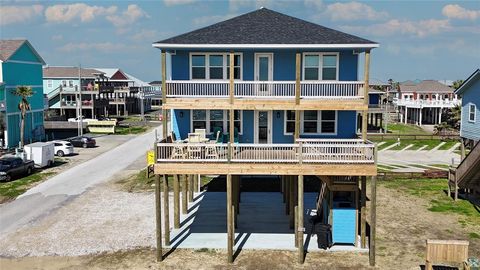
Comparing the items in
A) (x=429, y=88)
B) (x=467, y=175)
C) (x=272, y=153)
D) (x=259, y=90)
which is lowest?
(x=467, y=175)

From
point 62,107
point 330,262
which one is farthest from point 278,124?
point 62,107

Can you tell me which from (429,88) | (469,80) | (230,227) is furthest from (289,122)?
(429,88)

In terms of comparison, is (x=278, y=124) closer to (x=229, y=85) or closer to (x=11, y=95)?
(x=229, y=85)

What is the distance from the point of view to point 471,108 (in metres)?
29.6

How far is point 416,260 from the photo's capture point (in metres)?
17.7

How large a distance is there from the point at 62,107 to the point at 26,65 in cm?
2100

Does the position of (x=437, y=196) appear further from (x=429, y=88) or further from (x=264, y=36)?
(x=429, y=88)

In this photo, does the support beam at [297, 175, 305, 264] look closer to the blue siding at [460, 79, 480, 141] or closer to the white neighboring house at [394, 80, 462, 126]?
the blue siding at [460, 79, 480, 141]

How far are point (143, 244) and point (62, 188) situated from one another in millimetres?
12951

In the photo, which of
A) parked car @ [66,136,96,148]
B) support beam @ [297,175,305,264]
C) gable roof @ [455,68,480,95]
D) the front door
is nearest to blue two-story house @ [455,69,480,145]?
gable roof @ [455,68,480,95]

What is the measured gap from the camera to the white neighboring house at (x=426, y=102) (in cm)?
7069

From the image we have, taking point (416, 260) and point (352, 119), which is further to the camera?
point (352, 119)

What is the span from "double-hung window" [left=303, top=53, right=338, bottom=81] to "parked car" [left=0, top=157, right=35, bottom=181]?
23.0m

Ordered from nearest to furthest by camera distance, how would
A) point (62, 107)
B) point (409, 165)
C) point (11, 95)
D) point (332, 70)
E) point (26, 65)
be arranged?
point (332, 70), point (409, 165), point (11, 95), point (26, 65), point (62, 107)
